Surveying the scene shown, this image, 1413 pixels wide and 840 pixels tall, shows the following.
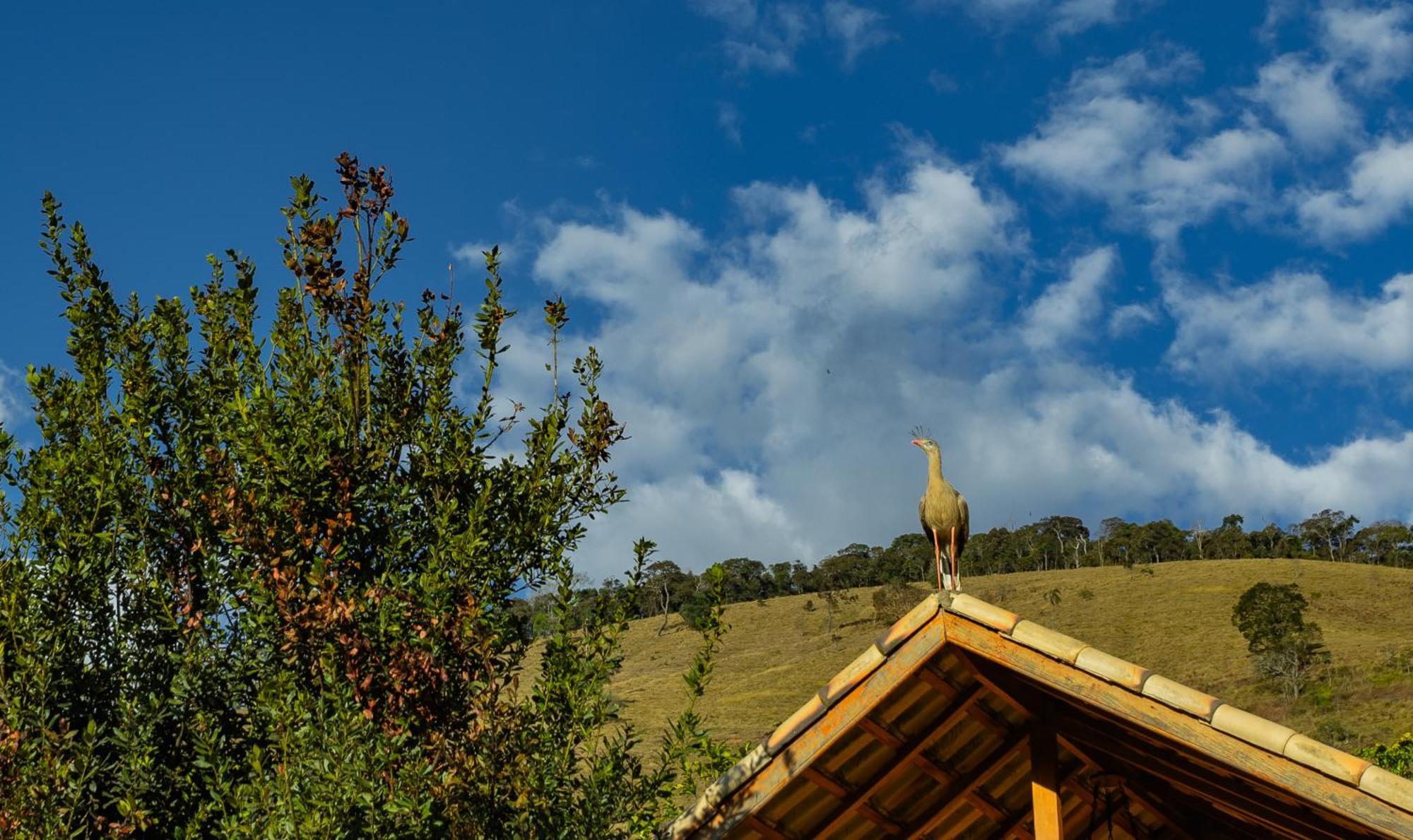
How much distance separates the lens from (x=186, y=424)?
849 cm

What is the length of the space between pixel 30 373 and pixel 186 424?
1.18 meters

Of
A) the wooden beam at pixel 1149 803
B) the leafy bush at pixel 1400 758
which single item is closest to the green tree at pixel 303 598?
the wooden beam at pixel 1149 803

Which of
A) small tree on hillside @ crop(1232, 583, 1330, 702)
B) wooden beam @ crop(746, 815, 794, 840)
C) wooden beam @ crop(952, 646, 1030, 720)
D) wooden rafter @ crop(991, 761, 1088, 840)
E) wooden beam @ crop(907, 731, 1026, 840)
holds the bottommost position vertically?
wooden rafter @ crop(991, 761, 1088, 840)

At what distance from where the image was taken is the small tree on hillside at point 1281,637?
5647 cm

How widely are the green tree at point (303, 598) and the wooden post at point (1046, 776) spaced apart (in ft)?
7.28

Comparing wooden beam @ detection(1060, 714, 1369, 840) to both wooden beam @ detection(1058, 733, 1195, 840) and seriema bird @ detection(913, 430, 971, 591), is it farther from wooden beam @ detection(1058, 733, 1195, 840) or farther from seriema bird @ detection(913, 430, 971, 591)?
seriema bird @ detection(913, 430, 971, 591)

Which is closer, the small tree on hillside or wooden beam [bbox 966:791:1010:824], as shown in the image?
wooden beam [bbox 966:791:1010:824]

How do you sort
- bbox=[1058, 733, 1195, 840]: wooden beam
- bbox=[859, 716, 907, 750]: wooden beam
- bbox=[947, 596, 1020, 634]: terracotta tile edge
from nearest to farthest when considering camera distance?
bbox=[947, 596, 1020, 634]: terracotta tile edge → bbox=[859, 716, 907, 750]: wooden beam → bbox=[1058, 733, 1195, 840]: wooden beam

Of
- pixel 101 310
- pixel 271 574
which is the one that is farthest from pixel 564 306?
pixel 101 310

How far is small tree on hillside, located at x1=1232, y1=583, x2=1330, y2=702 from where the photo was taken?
56.5 metres

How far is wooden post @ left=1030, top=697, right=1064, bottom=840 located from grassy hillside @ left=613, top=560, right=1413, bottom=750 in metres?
41.2

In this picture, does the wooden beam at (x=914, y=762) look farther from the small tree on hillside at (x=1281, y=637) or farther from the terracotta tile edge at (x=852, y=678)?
the small tree on hillside at (x=1281, y=637)

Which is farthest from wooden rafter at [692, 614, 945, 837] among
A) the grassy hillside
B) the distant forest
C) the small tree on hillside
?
the distant forest

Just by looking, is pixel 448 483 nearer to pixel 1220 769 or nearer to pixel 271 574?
pixel 271 574
